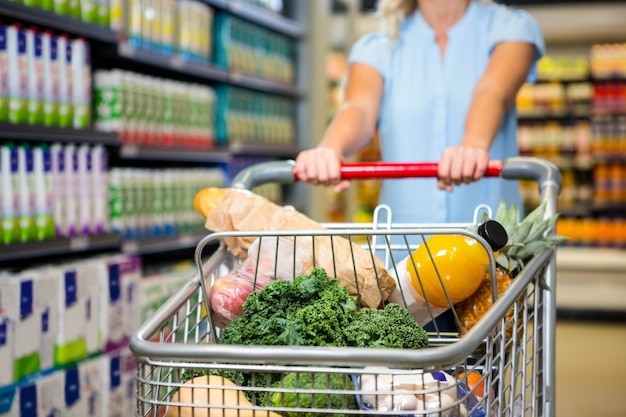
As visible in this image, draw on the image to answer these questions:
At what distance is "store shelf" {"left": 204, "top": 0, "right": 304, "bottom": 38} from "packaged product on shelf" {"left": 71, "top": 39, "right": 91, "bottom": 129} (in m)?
1.39

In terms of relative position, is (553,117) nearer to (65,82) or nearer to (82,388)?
(65,82)

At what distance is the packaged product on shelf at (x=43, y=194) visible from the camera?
9.77 feet

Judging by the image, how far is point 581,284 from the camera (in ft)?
23.2

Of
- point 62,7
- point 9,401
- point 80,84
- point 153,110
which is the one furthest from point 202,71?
point 9,401

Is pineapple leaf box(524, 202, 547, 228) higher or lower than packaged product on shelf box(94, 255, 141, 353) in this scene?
higher

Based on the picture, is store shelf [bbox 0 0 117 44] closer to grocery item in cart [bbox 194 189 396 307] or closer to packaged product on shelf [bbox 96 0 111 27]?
packaged product on shelf [bbox 96 0 111 27]

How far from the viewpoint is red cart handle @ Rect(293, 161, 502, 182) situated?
1532mm

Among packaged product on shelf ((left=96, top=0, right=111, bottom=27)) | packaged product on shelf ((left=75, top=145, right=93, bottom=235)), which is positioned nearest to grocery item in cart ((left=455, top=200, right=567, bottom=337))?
packaged product on shelf ((left=75, top=145, right=93, bottom=235))

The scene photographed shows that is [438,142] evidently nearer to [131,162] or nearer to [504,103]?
[504,103]

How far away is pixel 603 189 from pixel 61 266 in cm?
562

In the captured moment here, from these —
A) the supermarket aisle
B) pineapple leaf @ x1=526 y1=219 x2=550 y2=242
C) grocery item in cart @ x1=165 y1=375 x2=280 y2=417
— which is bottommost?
the supermarket aisle

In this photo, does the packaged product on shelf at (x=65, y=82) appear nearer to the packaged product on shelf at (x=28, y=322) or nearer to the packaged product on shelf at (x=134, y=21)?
the packaged product on shelf at (x=134, y=21)

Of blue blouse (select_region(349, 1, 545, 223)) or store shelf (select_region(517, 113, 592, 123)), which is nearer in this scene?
blue blouse (select_region(349, 1, 545, 223))

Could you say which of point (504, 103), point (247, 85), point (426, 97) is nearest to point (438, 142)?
point (426, 97)
